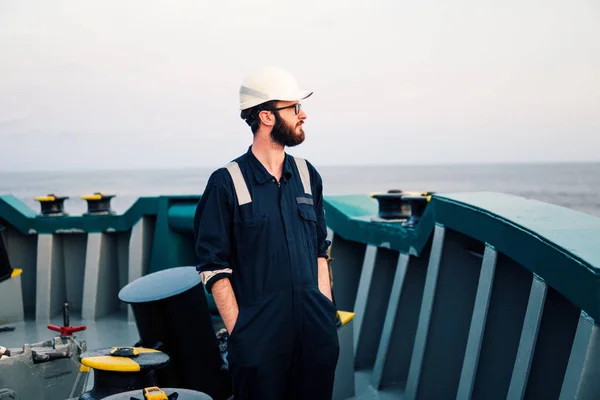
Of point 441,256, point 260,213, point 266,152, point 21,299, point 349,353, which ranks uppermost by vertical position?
point 266,152

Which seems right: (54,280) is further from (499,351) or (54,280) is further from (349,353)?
(499,351)

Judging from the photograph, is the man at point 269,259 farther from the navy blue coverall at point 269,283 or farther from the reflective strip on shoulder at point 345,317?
the reflective strip on shoulder at point 345,317

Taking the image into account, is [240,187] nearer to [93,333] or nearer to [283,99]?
[283,99]

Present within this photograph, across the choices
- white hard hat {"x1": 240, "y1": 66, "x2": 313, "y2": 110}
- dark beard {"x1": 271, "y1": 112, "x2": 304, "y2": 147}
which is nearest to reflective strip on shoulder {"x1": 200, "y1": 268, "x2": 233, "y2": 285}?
dark beard {"x1": 271, "y1": 112, "x2": 304, "y2": 147}

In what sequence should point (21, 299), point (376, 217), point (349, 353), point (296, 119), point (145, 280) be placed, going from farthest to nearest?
point (21, 299) < point (376, 217) < point (349, 353) < point (145, 280) < point (296, 119)

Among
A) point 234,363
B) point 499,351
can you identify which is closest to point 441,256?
point 499,351

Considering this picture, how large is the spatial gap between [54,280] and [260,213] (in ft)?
22.5

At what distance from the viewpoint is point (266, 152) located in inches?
120

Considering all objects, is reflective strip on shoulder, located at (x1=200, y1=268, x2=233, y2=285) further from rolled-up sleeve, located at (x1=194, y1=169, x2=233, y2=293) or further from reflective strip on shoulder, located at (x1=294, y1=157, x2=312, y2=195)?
reflective strip on shoulder, located at (x1=294, y1=157, x2=312, y2=195)

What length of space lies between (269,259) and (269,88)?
0.73m

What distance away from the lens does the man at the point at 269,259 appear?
2.85m

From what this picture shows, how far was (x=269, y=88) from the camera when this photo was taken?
2.99 meters

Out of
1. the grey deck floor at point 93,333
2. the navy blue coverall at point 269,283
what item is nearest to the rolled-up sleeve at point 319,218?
the navy blue coverall at point 269,283

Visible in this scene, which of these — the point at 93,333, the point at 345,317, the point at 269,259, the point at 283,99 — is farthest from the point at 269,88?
the point at 93,333
